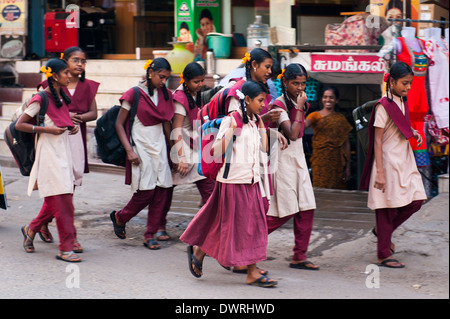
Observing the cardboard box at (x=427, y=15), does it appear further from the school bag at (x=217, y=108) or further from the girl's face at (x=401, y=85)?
the school bag at (x=217, y=108)

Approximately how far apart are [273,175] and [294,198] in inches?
10.4

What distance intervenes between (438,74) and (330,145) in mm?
1767

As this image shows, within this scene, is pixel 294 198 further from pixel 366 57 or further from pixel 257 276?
pixel 366 57

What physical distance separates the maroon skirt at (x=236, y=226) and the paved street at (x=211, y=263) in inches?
10.4

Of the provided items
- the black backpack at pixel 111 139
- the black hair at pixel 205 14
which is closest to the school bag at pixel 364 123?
the black backpack at pixel 111 139

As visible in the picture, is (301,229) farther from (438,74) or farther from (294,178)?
(438,74)

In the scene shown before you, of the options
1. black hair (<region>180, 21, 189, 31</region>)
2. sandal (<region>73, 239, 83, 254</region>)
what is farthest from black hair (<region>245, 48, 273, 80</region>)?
black hair (<region>180, 21, 189, 31</region>)

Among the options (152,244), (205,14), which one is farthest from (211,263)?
(205,14)

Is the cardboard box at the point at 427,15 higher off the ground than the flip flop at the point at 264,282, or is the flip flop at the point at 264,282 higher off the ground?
the cardboard box at the point at 427,15

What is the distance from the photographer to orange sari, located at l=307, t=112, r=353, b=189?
9.30 metres

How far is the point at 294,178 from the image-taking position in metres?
6.07

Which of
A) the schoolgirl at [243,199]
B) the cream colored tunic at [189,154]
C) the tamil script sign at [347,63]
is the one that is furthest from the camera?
the tamil script sign at [347,63]

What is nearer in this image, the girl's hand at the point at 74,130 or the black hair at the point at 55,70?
the black hair at the point at 55,70

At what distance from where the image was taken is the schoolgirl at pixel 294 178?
599 centimetres
